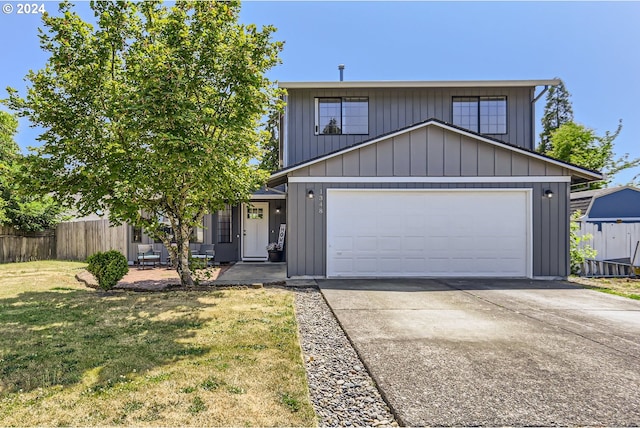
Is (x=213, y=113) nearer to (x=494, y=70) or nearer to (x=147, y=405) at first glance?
(x=147, y=405)

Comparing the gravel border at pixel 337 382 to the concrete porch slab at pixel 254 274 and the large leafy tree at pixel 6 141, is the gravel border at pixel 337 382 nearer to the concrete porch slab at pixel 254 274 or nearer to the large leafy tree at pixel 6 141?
the concrete porch slab at pixel 254 274

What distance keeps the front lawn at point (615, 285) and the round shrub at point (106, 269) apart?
10.8m

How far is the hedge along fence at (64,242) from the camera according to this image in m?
14.0

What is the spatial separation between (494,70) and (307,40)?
765cm

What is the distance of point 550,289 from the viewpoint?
7.74 m

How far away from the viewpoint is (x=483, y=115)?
11906 mm

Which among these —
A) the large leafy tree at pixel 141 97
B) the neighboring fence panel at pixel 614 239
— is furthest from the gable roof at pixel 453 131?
the neighboring fence panel at pixel 614 239

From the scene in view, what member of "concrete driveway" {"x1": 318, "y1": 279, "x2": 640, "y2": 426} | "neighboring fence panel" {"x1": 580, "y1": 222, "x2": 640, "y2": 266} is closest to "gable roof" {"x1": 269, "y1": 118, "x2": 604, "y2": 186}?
"neighboring fence panel" {"x1": 580, "y1": 222, "x2": 640, "y2": 266}

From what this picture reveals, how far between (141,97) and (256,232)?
8160mm

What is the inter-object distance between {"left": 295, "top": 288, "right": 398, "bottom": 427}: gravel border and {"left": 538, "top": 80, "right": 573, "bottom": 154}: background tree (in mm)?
37582

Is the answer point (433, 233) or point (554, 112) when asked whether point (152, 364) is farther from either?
point (554, 112)

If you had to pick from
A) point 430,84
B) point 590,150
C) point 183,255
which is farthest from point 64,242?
point 590,150

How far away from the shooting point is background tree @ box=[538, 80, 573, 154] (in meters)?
34.4

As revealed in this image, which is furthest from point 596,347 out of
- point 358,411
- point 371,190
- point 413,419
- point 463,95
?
point 463,95
